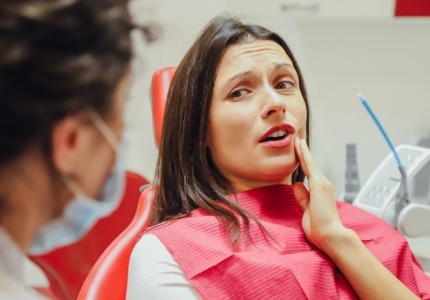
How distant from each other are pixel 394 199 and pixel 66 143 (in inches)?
47.9

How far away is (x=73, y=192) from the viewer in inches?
17.4

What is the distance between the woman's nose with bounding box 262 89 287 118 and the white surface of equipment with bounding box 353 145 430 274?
19.8 inches

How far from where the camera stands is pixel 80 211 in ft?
1.47

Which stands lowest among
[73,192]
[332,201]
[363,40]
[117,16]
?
[332,201]

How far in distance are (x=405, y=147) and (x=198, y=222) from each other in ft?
2.50

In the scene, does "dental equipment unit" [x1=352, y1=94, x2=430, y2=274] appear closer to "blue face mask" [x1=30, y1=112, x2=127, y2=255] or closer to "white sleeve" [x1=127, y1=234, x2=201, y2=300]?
"white sleeve" [x1=127, y1=234, x2=201, y2=300]

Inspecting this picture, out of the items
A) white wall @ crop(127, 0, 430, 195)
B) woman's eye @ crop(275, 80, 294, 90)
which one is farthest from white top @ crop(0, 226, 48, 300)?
white wall @ crop(127, 0, 430, 195)

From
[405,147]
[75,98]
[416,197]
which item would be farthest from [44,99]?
[416,197]

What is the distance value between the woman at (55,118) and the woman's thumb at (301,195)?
77 centimetres

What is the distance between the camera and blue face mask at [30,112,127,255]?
1.46ft

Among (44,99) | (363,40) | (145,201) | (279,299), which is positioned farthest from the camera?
(363,40)

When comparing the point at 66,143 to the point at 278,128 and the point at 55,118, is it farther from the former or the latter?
the point at 278,128

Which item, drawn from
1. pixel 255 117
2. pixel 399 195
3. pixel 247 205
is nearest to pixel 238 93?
pixel 255 117

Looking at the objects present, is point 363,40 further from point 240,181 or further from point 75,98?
point 75,98
